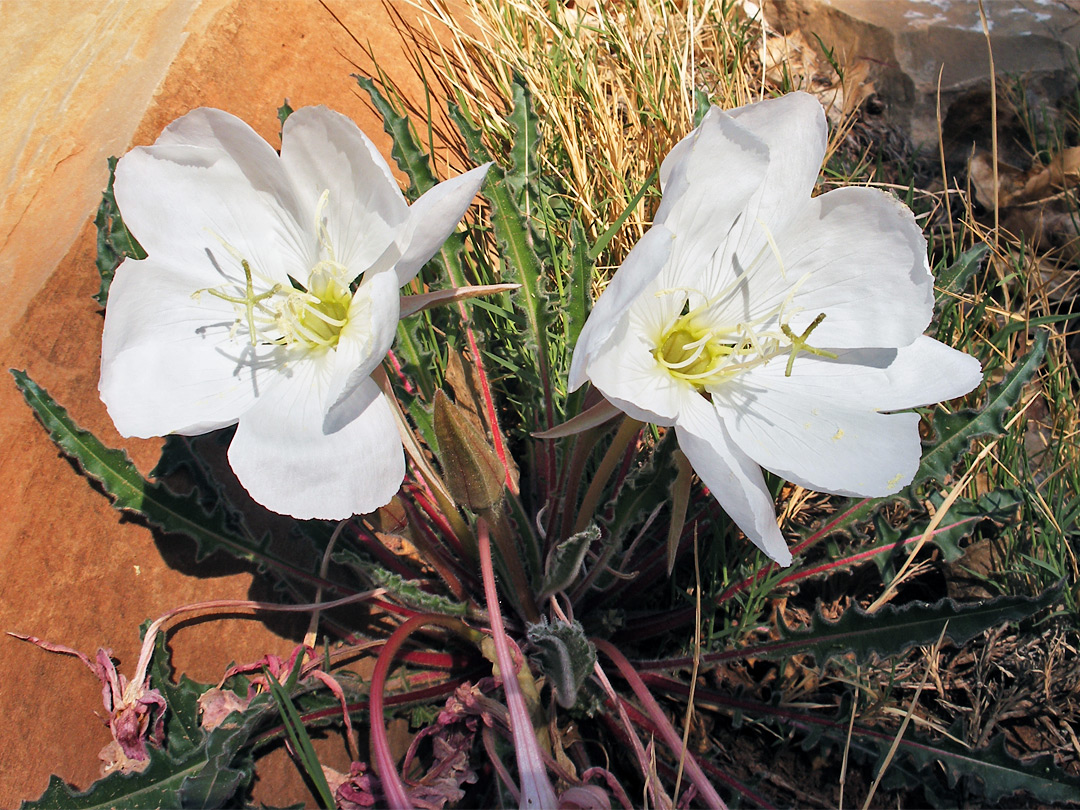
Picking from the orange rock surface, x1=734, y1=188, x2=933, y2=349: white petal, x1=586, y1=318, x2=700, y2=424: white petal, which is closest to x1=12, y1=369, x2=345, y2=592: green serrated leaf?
the orange rock surface

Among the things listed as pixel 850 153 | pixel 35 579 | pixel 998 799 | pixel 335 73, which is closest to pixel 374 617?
pixel 35 579

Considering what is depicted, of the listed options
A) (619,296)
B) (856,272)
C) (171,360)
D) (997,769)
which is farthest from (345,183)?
(997,769)

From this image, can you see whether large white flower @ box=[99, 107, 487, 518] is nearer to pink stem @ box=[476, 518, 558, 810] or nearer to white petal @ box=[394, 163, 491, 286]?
white petal @ box=[394, 163, 491, 286]

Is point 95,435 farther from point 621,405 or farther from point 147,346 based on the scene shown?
point 621,405

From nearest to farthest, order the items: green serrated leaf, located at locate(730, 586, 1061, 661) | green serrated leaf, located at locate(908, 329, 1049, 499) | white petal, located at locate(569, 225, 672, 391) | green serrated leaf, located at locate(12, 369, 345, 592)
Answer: white petal, located at locate(569, 225, 672, 391) → green serrated leaf, located at locate(730, 586, 1061, 661) → green serrated leaf, located at locate(12, 369, 345, 592) → green serrated leaf, located at locate(908, 329, 1049, 499)

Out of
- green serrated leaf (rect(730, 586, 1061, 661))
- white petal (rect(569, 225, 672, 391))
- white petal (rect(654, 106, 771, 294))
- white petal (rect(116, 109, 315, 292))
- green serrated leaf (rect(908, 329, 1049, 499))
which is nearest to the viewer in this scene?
white petal (rect(569, 225, 672, 391))

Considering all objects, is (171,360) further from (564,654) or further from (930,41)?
(930,41)
